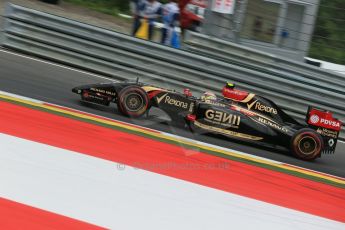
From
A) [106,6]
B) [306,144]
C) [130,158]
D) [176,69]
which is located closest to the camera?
[130,158]

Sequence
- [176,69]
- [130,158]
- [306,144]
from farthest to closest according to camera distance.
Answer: [176,69], [306,144], [130,158]

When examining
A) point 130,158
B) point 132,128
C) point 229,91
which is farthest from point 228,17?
point 130,158

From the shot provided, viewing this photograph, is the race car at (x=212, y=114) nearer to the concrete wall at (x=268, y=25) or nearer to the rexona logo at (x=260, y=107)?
the rexona logo at (x=260, y=107)

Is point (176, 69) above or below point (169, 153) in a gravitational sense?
above

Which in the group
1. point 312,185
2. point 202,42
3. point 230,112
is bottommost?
point 312,185

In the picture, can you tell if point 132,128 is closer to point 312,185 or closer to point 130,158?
point 130,158

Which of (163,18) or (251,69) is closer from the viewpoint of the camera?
(251,69)

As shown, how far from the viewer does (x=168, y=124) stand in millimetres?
6555

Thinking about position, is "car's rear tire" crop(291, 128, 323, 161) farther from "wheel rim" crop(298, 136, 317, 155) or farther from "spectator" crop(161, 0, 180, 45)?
"spectator" crop(161, 0, 180, 45)

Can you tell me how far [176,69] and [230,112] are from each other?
2371 mm

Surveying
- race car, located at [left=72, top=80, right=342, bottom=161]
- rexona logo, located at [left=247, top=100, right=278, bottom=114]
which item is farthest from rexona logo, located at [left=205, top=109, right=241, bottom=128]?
rexona logo, located at [left=247, top=100, right=278, bottom=114]

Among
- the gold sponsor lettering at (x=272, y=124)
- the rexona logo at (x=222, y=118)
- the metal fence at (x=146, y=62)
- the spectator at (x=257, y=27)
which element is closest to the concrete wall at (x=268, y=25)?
the spectator at (x=257, y=27)

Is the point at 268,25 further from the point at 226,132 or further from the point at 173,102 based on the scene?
the point at 173,102

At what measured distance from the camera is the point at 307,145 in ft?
21.3
